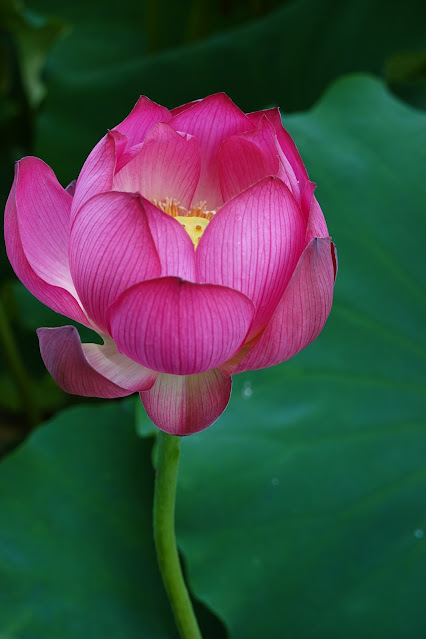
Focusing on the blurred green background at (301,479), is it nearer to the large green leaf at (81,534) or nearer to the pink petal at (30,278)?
the large green leaf at (81,534)

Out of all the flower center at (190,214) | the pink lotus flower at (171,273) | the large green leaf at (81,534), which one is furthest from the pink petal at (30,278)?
the large green leaf at (81,534)

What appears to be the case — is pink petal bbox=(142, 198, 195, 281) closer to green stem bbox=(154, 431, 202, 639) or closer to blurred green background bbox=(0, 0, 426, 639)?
green stem bbox=(154, 431, 202, 639)

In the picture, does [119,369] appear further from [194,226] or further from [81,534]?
[81,534]

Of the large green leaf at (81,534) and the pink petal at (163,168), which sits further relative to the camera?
the large green leaf at (81,534)

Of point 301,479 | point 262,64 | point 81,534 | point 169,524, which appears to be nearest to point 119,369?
point 169,524

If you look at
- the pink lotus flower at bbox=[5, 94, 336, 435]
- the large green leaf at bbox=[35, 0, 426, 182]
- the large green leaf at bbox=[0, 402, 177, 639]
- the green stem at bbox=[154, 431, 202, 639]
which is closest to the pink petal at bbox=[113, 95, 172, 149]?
the pink lotus flower at bbox=[5, 94, 336, 435]

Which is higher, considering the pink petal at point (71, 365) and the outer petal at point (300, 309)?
the outer petal at point (300, 309)
